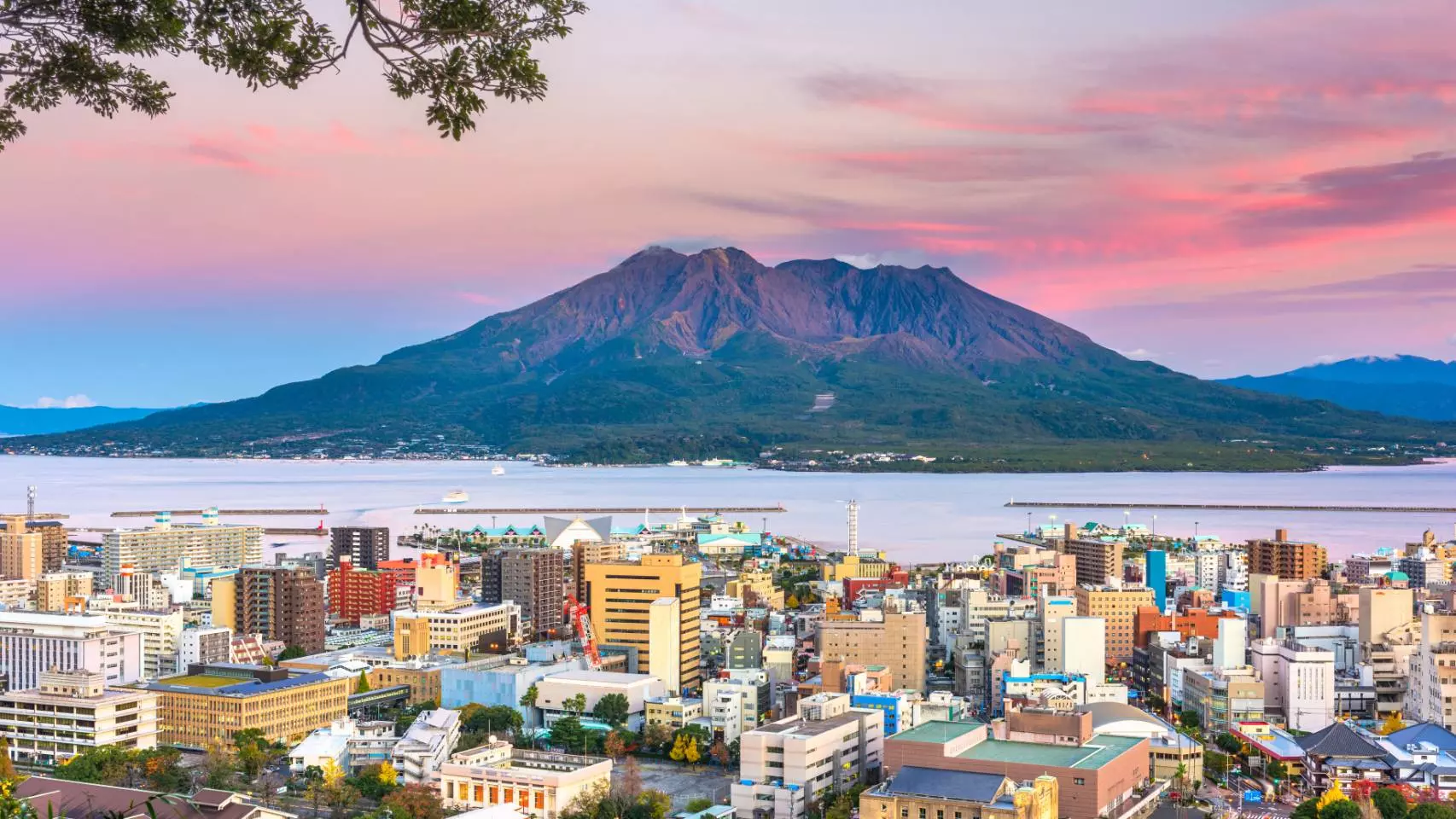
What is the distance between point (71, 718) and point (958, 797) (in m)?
8.19

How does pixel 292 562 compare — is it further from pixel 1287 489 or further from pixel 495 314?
pixel 495 314

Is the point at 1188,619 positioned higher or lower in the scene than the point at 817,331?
lower

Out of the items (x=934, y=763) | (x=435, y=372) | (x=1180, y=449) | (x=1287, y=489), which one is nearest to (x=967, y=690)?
(x=934, y=763)

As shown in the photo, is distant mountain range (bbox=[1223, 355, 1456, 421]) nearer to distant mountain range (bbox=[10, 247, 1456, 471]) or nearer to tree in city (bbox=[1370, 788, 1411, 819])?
distant mountain range (bbox=[10, 247, 1456, 471])

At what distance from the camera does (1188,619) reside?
1981 centimetres

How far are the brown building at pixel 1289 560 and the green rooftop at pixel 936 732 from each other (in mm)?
15697

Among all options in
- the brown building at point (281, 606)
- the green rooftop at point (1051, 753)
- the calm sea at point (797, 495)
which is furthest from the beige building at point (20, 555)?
the green rooftop at point (1051, 753)

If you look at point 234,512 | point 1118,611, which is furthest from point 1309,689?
point 234,512

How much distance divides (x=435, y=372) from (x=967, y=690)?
8708 centimetres

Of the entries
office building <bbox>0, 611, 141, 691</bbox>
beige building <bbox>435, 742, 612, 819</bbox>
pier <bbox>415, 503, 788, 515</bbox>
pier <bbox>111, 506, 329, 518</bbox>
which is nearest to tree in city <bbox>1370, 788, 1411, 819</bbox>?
beige building <bbox>435, 742, 612, 819</bbox>

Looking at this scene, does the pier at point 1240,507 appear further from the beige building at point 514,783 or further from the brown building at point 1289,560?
the beige building at point 514,783

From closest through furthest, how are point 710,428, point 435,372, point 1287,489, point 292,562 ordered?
point 292,562
point 1287,489
point 710,428
point 435,372

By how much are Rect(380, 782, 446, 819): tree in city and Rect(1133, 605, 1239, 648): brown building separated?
34.8ft

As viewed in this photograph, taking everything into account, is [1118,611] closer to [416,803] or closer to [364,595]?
[416,803]
